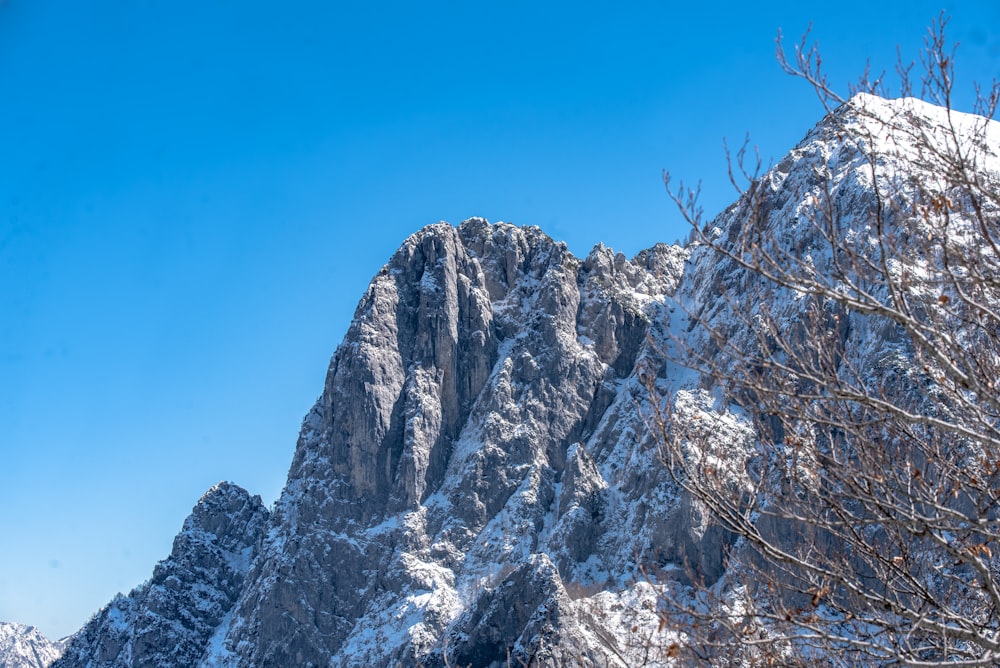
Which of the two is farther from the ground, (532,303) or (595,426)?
(532,303)

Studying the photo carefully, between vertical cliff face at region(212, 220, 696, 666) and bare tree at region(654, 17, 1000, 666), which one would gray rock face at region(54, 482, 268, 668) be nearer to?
vertical cliff face at region(212, 220, 696, 666)

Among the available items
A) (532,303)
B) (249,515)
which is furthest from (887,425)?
(249,515)

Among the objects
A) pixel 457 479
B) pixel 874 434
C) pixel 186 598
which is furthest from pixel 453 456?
pixel 874 434

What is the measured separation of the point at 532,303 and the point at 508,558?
3545 cm

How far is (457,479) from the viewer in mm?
105250

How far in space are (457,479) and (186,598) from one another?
4086cm

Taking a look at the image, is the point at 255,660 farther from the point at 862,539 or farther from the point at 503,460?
the point at 862,539

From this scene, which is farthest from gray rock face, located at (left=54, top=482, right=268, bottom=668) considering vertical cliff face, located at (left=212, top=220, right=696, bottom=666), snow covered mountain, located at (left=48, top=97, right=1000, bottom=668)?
vertical cliff face, located at (left=212, top=220, right=696, bottom=666)

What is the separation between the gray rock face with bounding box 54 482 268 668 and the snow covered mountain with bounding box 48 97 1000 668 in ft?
0.86

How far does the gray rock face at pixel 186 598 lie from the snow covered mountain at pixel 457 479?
0.26 m

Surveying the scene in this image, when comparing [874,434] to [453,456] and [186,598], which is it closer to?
[453,456]

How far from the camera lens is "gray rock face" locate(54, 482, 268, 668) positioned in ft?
372

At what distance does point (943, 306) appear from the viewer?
796 centimetres

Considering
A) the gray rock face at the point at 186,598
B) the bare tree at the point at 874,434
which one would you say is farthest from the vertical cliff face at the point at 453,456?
the bare tree at the point at 874,434
